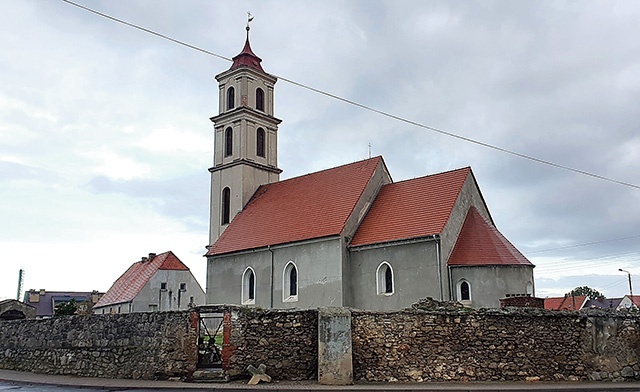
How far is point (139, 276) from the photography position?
A: 154 feet

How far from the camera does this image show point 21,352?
19422 mm

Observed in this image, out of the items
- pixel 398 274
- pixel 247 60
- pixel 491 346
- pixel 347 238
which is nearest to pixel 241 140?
pixel 247 60

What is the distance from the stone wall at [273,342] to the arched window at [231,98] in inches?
986

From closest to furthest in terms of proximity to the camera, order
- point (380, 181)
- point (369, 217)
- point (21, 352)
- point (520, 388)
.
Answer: point (520, 388) < point (21, 352) < point (369, 217) < point (380, 181)

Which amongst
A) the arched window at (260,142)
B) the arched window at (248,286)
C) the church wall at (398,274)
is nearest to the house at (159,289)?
→ the arched window at (260,142)

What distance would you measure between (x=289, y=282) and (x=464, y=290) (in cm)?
908

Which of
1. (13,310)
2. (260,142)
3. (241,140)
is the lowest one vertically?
(13,310)

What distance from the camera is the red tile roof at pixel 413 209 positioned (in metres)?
25.5

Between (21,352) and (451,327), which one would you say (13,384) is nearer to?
(21,352)

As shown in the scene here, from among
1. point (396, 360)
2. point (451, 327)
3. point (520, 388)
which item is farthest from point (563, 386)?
point (396, 360)

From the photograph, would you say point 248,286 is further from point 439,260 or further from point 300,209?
point 439,260

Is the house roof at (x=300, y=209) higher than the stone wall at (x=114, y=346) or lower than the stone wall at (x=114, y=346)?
higher

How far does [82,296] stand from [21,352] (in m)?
63.0

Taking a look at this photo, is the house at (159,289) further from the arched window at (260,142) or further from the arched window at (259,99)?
the arched window at (259,99)
